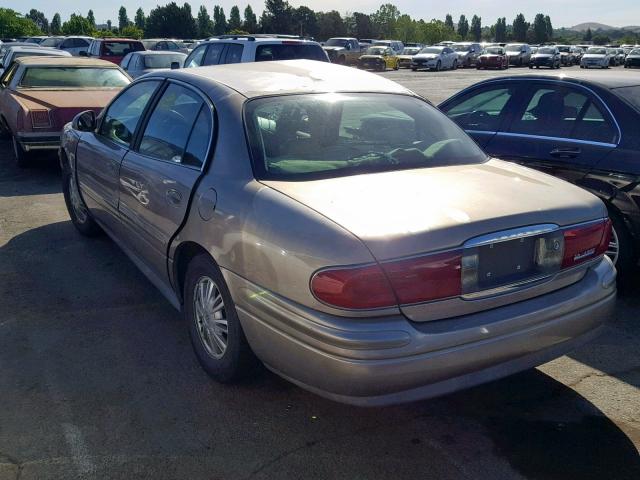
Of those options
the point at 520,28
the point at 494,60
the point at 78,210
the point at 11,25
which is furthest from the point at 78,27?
the point at 520,28

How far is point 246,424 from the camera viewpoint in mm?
3328

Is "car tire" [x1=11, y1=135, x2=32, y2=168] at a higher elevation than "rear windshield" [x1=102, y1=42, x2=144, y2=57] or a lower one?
lower

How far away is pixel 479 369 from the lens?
290cm

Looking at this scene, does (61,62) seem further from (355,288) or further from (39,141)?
(355,288)

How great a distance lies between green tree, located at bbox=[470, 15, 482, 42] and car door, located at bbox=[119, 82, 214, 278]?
12191 cm

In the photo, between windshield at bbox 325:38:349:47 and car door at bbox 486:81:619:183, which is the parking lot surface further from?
windshield at bbox 325:38:349:47

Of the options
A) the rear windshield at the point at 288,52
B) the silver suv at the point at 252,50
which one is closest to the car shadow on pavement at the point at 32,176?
the silver suv at the point at 252,50

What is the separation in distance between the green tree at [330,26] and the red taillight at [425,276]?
7864cm

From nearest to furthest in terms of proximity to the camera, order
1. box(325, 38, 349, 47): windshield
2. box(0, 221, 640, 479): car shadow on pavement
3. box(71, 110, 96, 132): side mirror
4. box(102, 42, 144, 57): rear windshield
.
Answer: box(0, 221, 640, 479): car shadow on pavement, box(71, 110, 96, 132): side mirror, box(102, 42, 144, 57): rear windshield, box(325, 38, 349, 47): windshield

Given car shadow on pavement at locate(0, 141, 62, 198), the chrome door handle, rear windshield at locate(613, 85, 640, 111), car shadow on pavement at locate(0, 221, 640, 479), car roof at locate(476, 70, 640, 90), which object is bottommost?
car shadow on pavement at locate(0, 221, 640, 479)

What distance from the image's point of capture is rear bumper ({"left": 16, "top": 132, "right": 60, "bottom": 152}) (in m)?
8.74

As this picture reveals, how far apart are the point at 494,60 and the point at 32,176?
135ft

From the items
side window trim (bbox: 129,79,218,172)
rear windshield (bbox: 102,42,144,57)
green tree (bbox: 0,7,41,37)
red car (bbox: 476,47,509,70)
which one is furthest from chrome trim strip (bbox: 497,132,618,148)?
green tree (bbox: 0,7,41,37)

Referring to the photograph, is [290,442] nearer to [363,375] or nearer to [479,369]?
[363,375]
